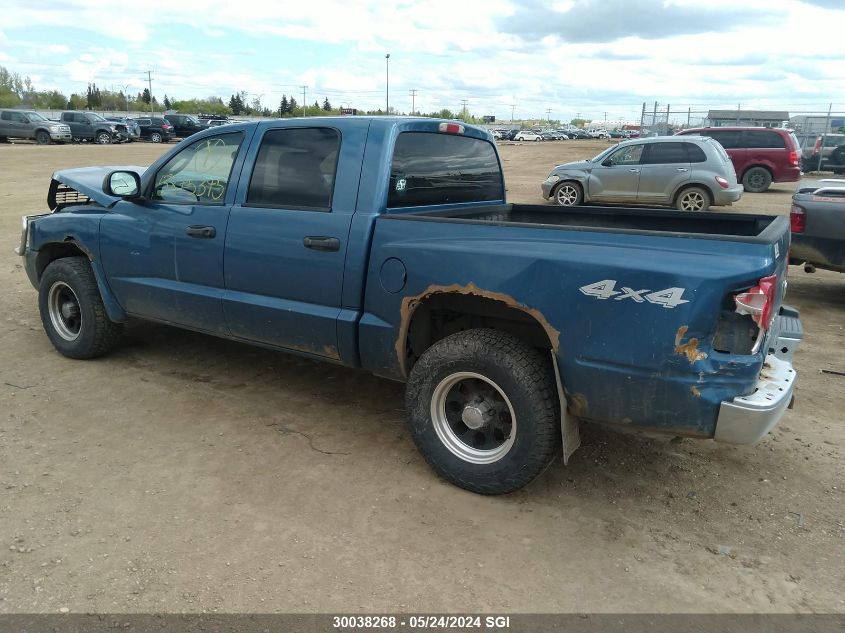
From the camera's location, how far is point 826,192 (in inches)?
272

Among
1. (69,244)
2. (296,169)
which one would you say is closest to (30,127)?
(69,244)

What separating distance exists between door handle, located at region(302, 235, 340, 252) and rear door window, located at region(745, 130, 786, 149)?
58.3 ft

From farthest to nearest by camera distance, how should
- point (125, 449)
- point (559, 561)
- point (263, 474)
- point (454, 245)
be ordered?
point (125, 449) < point (263, 474) < point (454, 245) < point (559, 561)

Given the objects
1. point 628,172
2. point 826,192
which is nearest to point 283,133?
point 826,192

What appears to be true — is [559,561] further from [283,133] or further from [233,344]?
[233,344]

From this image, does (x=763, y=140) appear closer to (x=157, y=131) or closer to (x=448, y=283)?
(x=448, y=283)

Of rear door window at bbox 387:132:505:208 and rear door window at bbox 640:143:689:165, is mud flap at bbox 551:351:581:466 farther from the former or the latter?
rear door window at bbox 640:143:689:165

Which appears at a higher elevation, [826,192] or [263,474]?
[826,192]

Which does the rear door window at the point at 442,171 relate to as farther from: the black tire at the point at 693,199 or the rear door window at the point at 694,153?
the rear door window at the point at 694,153

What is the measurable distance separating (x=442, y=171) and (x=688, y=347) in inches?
85.0

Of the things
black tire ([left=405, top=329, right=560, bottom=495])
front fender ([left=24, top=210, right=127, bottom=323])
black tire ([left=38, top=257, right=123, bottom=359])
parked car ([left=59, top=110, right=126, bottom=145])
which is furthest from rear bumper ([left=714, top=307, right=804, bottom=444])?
parked car ([left=59, top=110, right=126, bottom=145])

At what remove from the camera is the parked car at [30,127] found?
36156 millimetres

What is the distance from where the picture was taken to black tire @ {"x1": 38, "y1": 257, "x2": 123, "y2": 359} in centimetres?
534

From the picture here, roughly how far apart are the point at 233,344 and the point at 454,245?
3.19m
